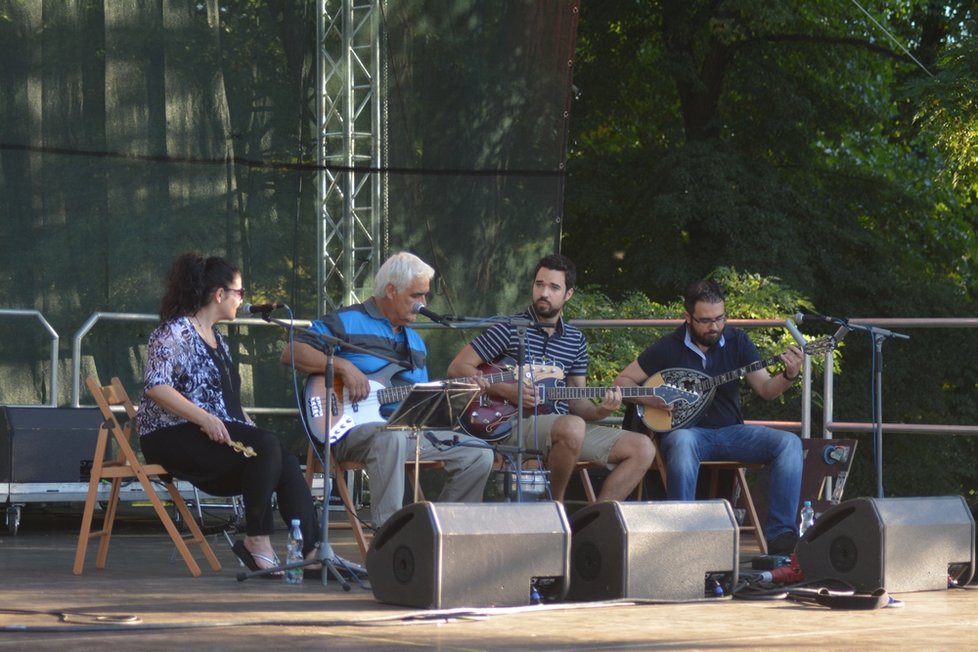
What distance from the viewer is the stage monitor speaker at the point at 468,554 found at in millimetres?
4359

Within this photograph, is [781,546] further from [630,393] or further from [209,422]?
[209,422]

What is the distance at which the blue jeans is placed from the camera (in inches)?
241

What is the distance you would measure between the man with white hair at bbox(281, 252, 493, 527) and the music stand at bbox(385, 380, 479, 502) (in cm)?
19

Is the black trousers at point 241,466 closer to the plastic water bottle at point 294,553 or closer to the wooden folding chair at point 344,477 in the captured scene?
the plastic water bottle at point 294,553

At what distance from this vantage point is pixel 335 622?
4.18m

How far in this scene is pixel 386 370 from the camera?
5.86 m

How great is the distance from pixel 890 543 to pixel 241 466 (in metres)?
2.22

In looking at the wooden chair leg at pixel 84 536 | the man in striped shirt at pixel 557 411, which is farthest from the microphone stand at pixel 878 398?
the wooden chair leg at pixel 84 536

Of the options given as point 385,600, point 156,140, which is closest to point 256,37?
point 156,140

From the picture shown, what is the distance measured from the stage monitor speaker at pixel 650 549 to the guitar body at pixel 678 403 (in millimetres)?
1395

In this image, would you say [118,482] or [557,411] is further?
[557,411]

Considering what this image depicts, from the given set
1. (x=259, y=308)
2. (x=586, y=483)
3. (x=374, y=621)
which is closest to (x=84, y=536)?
(x=259, y=308)

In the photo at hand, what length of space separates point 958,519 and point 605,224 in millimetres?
10694

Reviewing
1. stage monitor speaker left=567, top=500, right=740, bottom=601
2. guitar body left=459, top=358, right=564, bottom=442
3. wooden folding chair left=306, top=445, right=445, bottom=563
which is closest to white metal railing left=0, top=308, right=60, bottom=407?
wooden folding chair left=306, top=445, right=445, bottom=563
